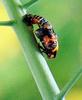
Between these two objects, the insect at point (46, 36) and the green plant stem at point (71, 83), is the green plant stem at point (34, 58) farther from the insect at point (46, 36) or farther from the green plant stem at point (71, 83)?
the insect at point (46, 36)

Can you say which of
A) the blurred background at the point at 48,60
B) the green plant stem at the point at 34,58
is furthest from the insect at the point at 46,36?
the blurred background at the point at 48,60

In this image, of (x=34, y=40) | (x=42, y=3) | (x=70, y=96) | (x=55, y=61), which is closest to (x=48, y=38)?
(x=34, y=40)

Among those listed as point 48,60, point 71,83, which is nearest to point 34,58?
point 71,83

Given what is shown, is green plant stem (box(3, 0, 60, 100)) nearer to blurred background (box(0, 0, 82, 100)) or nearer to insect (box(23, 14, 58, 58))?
insect (box(23, 14, 58, 58))

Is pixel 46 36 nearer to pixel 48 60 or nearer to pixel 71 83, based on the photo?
pixel 71 83

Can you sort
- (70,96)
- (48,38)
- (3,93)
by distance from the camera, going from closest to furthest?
(48,38)
(70,96)
(3,93)

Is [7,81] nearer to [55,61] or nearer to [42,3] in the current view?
[55,61]
